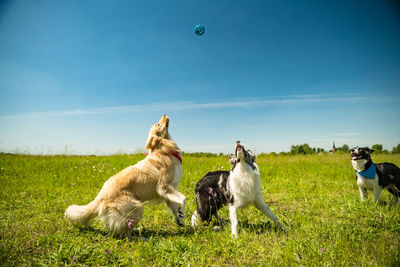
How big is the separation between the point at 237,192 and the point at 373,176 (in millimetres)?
3801

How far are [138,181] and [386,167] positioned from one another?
20.3 ft

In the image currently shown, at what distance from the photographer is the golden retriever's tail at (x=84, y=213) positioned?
3775 millimetres

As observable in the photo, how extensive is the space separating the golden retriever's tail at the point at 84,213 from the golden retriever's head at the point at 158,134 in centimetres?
147

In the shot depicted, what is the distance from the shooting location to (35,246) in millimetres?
3389

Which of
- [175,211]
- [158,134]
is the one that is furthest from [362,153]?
[158,134]

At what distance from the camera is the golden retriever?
3699mm

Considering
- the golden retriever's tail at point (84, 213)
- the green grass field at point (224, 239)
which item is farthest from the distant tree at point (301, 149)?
the golden retriever's tail at point (84, 213)

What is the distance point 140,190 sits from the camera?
398 cm

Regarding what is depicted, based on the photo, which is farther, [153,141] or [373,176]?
[373,176]

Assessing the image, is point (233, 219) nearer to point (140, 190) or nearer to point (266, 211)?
Answer: point (266, 211)

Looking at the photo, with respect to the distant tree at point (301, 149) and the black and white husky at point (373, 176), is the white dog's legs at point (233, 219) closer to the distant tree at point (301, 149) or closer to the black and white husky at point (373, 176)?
the black and white husky at point (373, 176)

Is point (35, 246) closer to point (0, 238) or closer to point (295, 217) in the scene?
point (0, 238)

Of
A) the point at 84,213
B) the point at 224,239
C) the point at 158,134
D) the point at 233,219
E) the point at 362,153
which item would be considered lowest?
→ the point at 224,239

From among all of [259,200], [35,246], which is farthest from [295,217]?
[35,246]
